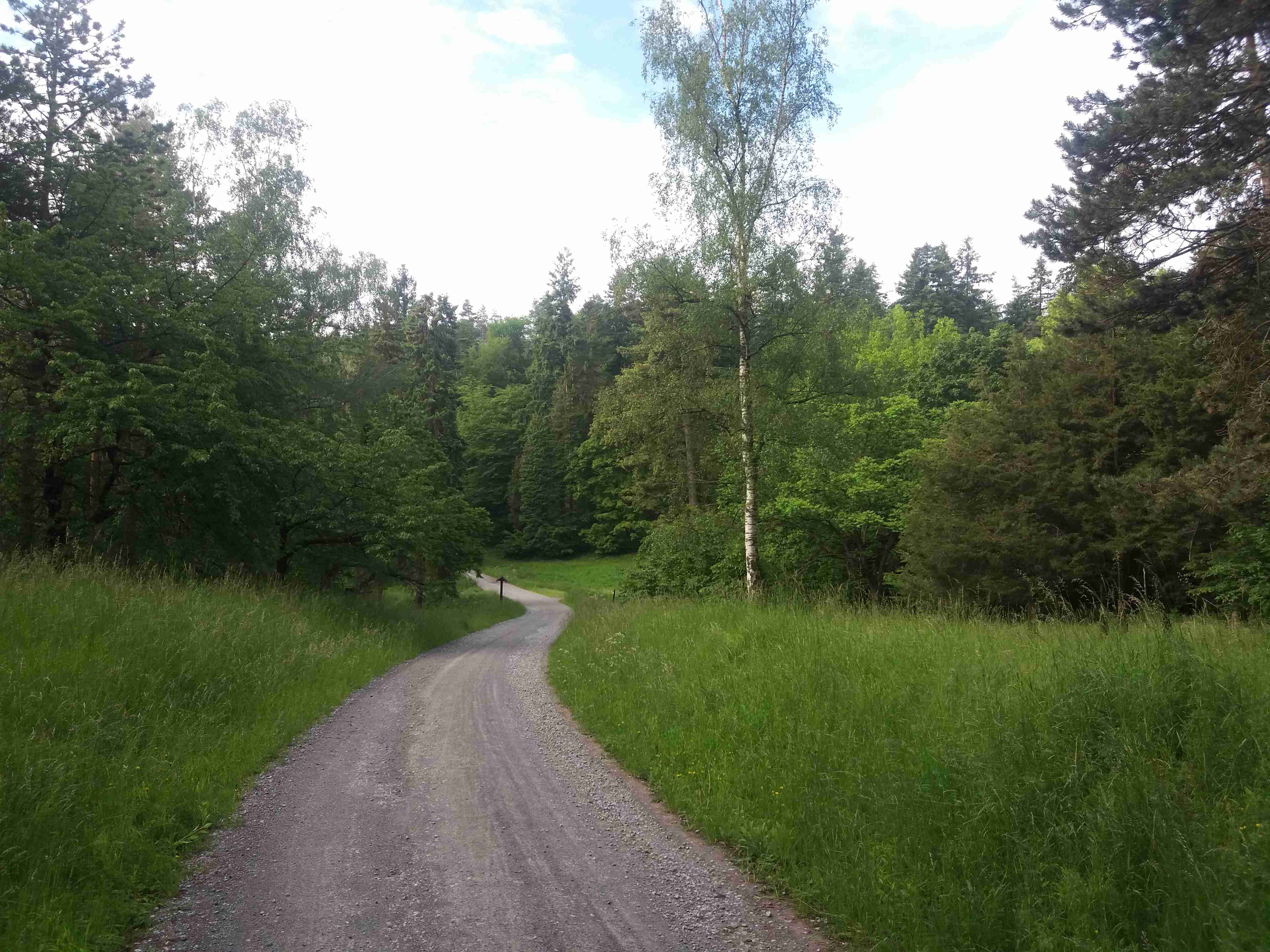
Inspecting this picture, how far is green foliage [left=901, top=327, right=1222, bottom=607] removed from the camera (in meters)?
13.4

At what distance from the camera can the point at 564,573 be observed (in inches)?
1887

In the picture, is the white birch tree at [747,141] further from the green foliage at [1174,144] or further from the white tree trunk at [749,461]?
the green foliage at [1174,144]

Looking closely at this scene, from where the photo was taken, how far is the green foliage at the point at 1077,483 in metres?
13.4

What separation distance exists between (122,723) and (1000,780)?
6596mm

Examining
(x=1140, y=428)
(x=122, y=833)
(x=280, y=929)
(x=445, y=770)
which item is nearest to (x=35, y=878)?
(x=122, y=833)

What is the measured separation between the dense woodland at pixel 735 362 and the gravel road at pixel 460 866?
5122 millimetres

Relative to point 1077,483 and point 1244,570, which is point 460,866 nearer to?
point 1244,570

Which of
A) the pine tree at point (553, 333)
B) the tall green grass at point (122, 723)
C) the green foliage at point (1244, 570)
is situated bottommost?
the tall green grass at point (122, 723)

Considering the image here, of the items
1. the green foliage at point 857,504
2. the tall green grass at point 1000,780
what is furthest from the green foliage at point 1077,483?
the tall green grass at point 1000,780

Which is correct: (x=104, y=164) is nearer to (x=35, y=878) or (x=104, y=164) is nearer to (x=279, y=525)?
(x=279, y=525)

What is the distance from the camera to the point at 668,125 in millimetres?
14172

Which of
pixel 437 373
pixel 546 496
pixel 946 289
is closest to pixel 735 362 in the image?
pixel 437 373

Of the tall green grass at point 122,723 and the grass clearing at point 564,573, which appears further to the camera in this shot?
the grass clearing at point 564,573

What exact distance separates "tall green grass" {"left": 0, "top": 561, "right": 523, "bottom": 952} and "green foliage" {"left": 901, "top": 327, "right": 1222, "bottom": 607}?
1260 centimetres
